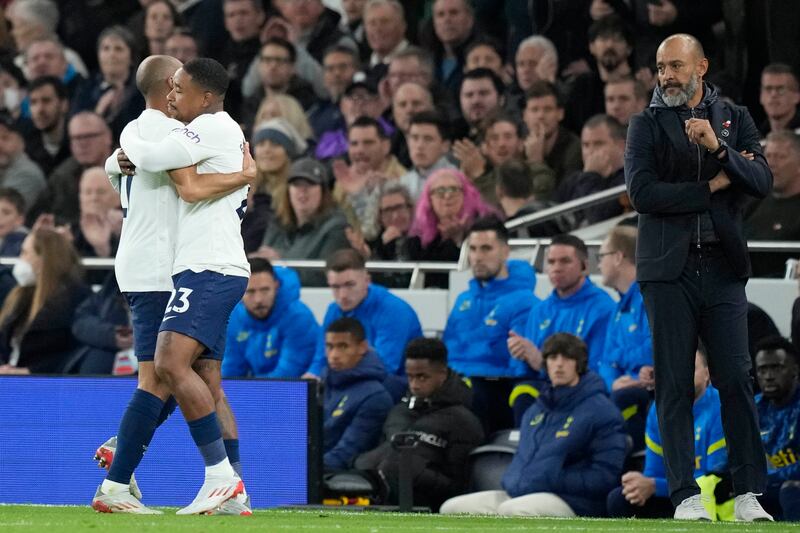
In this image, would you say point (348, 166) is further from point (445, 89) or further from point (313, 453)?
point (313, 453)

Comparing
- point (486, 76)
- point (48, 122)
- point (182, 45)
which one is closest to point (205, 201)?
point (486, 76)

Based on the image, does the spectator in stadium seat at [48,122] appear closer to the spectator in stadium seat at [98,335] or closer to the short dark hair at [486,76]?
the short dark hair at [486,76]

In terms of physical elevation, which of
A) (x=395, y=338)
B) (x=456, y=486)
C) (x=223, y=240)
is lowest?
(x=456, y=486)

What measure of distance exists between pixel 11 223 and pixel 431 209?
154 inches

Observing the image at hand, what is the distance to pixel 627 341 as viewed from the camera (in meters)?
10.6

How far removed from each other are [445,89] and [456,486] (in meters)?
5.78

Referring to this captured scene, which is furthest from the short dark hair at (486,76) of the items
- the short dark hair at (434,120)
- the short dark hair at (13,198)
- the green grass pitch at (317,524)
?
the green grass pitch at (317,524)

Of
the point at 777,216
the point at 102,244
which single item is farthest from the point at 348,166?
the point at 777,216

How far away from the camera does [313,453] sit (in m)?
9.47

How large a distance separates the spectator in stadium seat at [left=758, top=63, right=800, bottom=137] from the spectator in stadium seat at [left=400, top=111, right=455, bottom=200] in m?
2.65

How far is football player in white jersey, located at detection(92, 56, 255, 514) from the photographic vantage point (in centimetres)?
754

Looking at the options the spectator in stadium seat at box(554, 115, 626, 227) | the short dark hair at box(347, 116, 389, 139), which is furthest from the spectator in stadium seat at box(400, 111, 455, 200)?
the spectator in stadium seat at box(554, 115, 626, 227)

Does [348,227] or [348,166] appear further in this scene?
[348,166]

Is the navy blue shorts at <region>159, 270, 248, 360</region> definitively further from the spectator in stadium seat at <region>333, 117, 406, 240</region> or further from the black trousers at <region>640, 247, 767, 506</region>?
the spectator in stadium seat at <region>333, 117, 406, 240</region>
